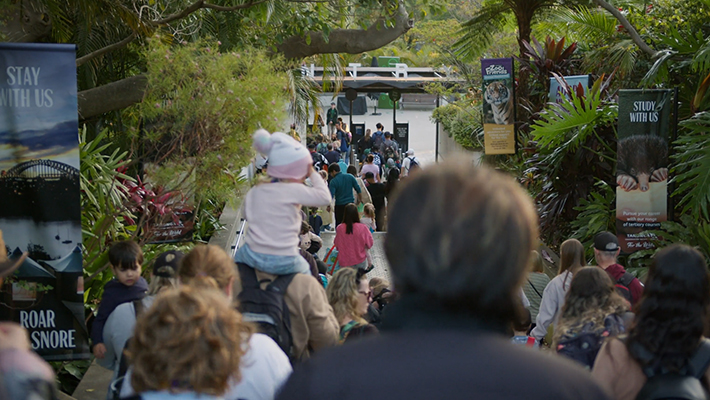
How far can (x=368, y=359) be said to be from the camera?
1.34 meters

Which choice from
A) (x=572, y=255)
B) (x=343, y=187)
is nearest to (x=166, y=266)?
(x=572, y=255)

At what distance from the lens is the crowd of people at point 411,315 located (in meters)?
1.33

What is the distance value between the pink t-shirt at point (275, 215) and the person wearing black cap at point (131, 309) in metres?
0.45

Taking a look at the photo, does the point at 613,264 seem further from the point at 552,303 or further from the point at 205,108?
the point at 205,108

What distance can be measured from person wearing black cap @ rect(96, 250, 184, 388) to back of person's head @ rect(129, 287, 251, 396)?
145 centimetres

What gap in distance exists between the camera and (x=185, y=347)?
2.29 meters

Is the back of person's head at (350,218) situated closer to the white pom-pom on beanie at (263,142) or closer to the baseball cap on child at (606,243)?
the baseball cap on child at (606,243)

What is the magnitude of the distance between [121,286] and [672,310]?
3146mm

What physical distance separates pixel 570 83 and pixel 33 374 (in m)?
10.8

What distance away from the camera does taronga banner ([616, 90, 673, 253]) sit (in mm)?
7992

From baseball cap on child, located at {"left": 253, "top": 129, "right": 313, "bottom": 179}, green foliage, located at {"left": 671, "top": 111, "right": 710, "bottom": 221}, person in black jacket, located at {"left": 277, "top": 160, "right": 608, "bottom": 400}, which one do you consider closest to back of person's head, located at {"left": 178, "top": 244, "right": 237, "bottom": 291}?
baseball cap on child, located at {"left": 253, "top": 129, "right": 313, "bottom": 179}

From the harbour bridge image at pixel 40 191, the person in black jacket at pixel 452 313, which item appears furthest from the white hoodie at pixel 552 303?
the person in black jacket at pixel 452 313

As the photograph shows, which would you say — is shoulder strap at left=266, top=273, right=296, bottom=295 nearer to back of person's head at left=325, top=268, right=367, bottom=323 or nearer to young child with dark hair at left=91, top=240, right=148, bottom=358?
back of person's head at left=325, top=268, right=367, bottom=323

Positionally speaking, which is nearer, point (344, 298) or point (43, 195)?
point (344, 298)
